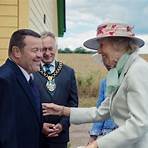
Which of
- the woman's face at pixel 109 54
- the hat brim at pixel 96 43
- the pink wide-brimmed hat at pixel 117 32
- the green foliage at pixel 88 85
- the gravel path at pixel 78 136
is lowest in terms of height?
the gravel path at pixel 78 136

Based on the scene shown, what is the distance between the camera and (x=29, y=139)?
4.13 m

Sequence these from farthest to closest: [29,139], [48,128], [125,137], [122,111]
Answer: [48,128], [29,139], [122,111], [125,137]

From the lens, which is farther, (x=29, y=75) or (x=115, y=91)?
(x=29, y=75)

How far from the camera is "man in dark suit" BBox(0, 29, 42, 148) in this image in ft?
12.8

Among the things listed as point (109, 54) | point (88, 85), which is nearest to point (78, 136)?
point (109, 54)

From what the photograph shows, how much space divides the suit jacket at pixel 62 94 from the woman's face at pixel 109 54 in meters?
1.65

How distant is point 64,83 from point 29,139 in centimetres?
132

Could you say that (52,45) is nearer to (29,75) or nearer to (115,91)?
(29,75)

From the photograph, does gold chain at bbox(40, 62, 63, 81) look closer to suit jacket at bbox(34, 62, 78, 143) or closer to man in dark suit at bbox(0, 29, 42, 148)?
suit jacket at bbox(34, 62, 78, 143)

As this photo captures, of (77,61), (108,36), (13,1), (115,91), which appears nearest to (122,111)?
(115,91)

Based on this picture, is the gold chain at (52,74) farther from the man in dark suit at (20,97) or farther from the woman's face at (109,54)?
the woman's face at (109,54)

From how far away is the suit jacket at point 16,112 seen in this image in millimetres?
3896

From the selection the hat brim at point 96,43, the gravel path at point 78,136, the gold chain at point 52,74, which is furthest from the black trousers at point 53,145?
the gravel path at point 78,136

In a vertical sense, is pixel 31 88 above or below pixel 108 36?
below
